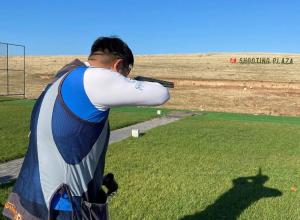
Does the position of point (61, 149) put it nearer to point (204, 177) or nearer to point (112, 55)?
point (112, 55)

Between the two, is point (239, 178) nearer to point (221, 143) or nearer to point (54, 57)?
point (221, 143)

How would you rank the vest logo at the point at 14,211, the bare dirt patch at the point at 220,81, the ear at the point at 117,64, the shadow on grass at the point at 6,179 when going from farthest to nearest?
the bare dirt patch at the point at 220,81 < the shadow on grass at the point at 6,179 < the vest logo at the point at 14,211 < the ear at the point at 117,64

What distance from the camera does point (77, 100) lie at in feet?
7.65

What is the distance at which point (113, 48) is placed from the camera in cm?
247

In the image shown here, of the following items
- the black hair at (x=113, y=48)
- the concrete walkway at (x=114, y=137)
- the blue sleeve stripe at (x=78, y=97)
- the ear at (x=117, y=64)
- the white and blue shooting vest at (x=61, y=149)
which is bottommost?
the concrete walkway at (x=114, y=137)

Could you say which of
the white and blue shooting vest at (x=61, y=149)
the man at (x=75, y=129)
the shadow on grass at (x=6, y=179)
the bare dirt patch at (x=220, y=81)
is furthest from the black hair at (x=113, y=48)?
the bare dirt patch at (x=220, y=81)

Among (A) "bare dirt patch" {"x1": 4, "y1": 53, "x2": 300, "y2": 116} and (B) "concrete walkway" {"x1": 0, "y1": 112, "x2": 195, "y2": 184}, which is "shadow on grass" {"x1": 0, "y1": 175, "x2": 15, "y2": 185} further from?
(A) "bare dirt patch" {"x1": 4, "y1": 53, "x2": 300, "y2": 116}

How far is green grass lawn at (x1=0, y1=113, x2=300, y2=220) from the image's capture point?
21.6ft

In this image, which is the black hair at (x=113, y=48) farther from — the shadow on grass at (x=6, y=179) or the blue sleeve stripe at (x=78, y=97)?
the shadow on grass at (x=6, y=179)

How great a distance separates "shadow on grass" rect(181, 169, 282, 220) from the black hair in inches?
162

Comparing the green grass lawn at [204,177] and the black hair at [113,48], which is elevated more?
the black hair at [113,48]

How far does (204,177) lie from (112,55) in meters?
6.52

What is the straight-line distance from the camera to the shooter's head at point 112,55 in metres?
2.45

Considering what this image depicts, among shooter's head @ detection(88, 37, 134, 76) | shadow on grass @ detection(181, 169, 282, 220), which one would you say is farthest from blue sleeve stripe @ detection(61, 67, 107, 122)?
shadow on grass @ detection(181, 169, 282, 220)
